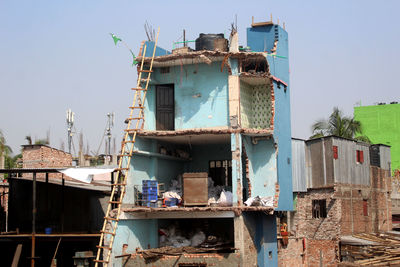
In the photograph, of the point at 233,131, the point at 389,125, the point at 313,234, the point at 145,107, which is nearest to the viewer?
the point at 233,131

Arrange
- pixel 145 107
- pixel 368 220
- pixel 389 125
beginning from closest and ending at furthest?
pixel 145 107 → pixel 368 220 → pixel 389 125

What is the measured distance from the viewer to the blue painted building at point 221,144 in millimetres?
23672

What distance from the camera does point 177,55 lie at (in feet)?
82.2

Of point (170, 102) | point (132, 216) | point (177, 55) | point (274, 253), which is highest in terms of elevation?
point (177, 55)

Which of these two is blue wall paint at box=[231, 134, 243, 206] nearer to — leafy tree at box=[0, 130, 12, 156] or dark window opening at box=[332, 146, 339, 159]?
dark window opening at box=[332, 146, 339, 159]

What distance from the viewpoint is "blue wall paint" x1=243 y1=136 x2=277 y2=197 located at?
82.3 ft

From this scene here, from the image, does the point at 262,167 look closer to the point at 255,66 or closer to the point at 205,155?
the point at 205,155

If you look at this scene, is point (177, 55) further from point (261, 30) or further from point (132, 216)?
point (132, 216)

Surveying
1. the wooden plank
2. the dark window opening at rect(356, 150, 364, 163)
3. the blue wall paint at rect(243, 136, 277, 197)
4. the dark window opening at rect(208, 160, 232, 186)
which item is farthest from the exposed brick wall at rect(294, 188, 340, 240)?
the wooden plank

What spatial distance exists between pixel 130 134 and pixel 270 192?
6716 millimetres

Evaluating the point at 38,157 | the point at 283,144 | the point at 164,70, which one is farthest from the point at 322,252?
the point at 38,157

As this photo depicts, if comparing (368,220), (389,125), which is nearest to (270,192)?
(368,220)

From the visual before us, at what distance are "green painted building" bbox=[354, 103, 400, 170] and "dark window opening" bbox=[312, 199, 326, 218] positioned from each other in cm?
2181

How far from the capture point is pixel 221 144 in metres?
27.9
